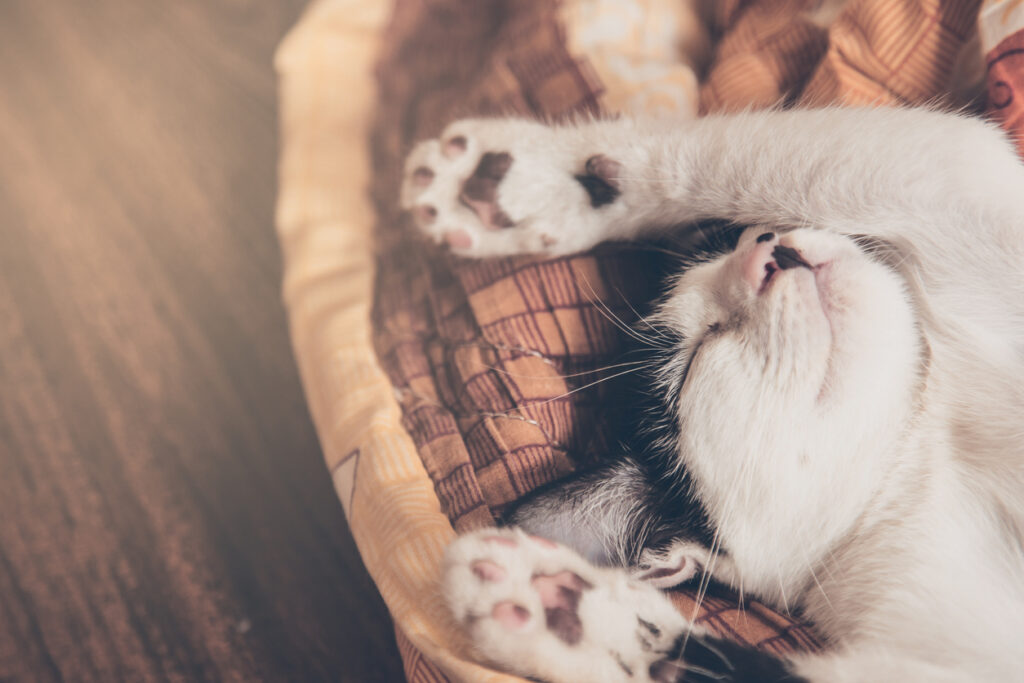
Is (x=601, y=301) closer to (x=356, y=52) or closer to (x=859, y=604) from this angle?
(x=859, y=604)

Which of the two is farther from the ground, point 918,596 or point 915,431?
point 915,431

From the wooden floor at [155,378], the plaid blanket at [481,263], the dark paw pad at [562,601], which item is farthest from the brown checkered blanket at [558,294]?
the wooden floor at [155,378]

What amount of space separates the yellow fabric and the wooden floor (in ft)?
0.74

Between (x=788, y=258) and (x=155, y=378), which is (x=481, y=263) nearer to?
(x=788, y=258)

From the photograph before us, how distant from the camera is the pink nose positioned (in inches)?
29.3

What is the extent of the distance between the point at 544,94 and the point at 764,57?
1.17 ft

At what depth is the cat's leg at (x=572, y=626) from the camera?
0.64m

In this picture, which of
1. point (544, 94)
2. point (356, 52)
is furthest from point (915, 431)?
point (356, 52)

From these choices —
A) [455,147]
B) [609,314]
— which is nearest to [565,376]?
[609,314]

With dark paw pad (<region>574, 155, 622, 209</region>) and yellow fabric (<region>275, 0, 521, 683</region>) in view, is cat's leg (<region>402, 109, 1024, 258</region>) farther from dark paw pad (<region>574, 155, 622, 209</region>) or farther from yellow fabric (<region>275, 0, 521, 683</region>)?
yellow fabric (<region>275, 0, 521, 683</region>)

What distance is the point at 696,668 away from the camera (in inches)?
25.2

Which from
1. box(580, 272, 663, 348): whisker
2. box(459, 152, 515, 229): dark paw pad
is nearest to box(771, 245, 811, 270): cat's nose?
box(580, 272, 663, 348): whisker

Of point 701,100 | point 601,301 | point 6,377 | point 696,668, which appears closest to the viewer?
point 696,668

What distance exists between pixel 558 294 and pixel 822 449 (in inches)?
15.5
